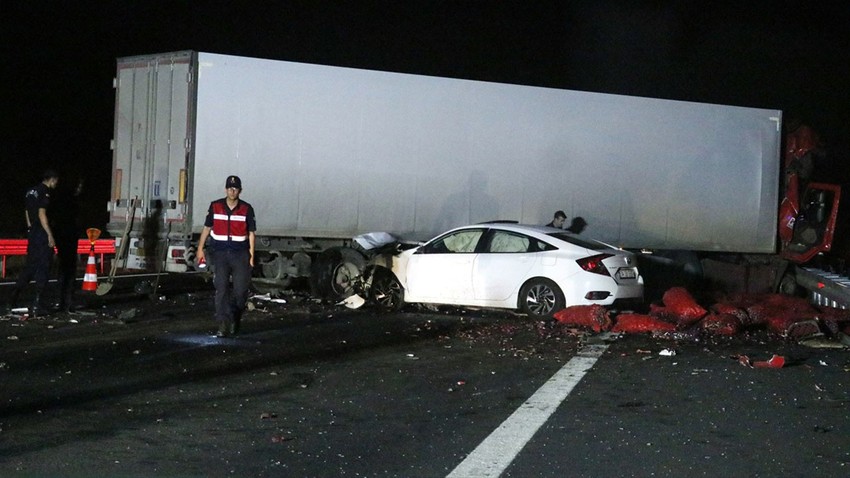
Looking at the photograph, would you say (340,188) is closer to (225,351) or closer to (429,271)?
(429,271)

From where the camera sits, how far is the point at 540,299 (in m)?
13.5

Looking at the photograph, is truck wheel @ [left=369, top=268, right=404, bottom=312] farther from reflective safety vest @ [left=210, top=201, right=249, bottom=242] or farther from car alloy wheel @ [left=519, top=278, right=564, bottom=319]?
reflective safety vest @ [left=210, top=201, right=249, bottom=242]

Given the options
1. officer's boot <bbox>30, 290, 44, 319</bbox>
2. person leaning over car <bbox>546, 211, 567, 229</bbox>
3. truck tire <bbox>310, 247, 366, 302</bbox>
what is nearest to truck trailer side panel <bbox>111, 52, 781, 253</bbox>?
person leaning over car <bbox>546, 211, 567, 229</bbox>

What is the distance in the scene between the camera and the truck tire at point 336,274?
1559 centimetres

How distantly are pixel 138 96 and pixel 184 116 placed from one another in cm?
104

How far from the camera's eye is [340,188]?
15.6 m

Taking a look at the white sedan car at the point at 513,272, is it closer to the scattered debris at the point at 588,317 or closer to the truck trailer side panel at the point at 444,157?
the scattered debris at the point at 588,317

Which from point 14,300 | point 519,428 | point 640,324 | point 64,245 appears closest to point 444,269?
point 640,324

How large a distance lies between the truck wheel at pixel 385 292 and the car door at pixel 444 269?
0.85 feet

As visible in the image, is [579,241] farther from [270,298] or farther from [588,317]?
[270,298]

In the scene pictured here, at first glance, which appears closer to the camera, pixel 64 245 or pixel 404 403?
pixel 404 403

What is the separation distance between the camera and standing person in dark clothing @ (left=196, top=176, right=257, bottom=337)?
11359 mm

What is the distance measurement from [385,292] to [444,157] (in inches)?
101

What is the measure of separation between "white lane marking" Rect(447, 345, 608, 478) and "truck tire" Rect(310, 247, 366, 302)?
6.12 metres
